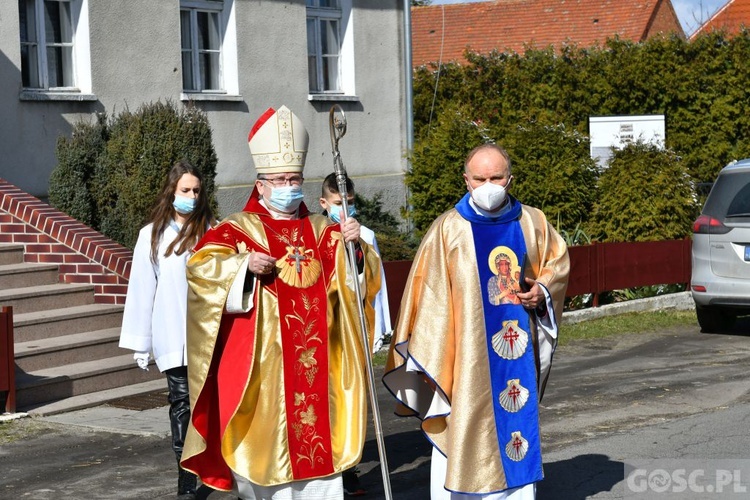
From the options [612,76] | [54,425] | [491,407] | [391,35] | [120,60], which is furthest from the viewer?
[612,76]

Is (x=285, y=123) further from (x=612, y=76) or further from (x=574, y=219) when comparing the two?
(x=612, y=76)

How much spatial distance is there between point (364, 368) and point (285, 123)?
122 cm

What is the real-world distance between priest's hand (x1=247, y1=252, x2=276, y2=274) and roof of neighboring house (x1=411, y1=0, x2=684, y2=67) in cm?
2926

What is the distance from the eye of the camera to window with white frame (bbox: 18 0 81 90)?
13.1 m

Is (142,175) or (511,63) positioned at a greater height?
(511,63)

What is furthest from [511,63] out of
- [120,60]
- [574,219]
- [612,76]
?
[120,60]

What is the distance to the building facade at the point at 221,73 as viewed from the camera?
1288 cm

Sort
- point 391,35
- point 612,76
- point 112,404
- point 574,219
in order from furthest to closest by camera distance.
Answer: point 612,76
point 391,35
point 574,219
point 112,404

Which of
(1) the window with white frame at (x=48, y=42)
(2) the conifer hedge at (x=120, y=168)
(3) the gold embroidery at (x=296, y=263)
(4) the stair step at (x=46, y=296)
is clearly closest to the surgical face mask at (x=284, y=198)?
(3) the gold embroidery at (x=296, y=263)

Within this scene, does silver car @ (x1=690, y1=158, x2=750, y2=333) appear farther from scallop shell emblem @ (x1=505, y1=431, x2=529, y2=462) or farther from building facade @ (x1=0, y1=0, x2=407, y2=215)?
scallop shell emblem @ (x1=505, y1=431, x2=529, y2=462)

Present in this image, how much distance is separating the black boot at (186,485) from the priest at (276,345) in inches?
36.0

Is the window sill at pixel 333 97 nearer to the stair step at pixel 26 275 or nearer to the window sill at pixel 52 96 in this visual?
the window sill at pixel 52 96

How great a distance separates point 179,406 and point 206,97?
28.0ft

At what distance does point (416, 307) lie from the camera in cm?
577
